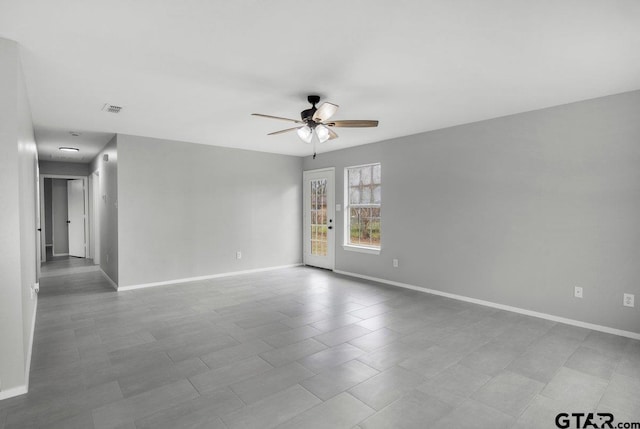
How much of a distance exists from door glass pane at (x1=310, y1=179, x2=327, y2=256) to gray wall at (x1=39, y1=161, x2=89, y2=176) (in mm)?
5969

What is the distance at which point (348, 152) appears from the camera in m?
6.32

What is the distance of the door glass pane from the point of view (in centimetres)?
694

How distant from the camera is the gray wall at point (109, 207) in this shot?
5.30m

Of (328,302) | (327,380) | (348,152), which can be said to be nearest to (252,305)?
(328,302)

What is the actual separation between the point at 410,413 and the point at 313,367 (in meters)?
0.87

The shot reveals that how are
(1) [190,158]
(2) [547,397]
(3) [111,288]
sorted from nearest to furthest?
(2) [547,397]
(3) [111,288]
(1) [190,158]

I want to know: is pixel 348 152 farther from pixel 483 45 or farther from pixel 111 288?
pixel 111 288

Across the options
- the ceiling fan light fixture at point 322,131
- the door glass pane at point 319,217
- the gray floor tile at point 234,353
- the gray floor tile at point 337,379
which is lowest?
the gray floor tile at point 234,353

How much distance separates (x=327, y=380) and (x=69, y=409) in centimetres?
171

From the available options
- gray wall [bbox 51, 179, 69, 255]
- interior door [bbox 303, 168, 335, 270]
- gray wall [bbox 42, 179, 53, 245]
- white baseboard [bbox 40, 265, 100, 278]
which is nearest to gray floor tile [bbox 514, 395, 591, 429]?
interior door [bbox 303, 168, 335, 270]

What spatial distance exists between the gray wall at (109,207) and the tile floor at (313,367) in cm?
130

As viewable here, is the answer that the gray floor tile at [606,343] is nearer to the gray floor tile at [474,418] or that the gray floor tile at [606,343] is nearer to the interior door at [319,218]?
the gray floor tile at [474,418]

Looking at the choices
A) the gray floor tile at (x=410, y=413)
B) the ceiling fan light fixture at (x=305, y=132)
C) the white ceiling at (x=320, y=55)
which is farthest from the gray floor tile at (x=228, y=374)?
the white ceiling at (x=320, y=55)

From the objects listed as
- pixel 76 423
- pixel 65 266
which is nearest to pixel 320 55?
pixel 76 423
